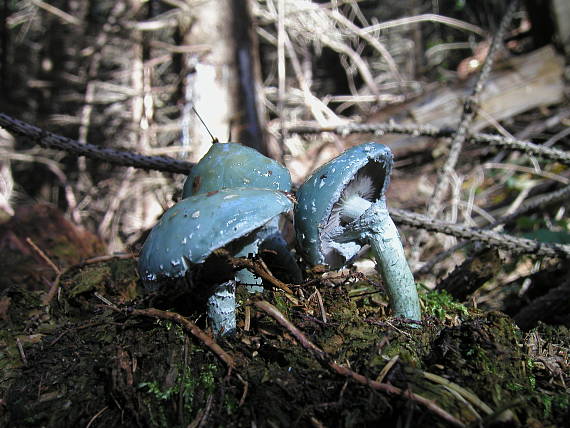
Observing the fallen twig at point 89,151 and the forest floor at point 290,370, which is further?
the fallen twig at point 89,151

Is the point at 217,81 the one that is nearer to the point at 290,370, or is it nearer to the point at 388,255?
the point at 388,255

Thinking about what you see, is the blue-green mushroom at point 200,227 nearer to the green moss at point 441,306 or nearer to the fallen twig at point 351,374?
the fallen twig at point 351,374

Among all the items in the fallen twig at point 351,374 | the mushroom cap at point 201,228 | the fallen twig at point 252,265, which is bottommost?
the fallen twig at point 351,374

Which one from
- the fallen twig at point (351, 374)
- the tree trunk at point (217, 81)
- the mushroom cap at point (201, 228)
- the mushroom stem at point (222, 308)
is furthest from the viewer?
the tree trunk at point (217, 81)

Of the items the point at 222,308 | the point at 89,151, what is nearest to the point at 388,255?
the point at 222,308

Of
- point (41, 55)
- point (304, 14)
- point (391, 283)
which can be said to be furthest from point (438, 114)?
point (41, 55)

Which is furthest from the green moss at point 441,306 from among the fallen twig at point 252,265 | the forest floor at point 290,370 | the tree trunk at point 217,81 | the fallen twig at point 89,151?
the tree trunk at point 217,81

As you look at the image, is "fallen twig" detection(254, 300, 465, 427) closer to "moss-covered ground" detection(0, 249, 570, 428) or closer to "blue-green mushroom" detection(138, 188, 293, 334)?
"moss-covered ground" detection(0, 249, 570, 428)

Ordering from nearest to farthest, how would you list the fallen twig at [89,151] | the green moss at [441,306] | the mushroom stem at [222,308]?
1. the mushroom stem at [222,308]
2. the green moss at [441,306]
3. the fallen twig at [89,151]
